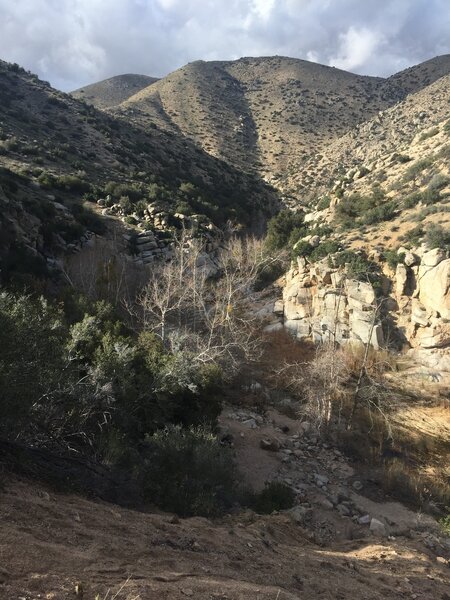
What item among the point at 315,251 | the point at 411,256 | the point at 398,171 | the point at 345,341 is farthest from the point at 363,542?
the point at 398,171

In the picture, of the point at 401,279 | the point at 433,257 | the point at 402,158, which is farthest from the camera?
the point at 402,158

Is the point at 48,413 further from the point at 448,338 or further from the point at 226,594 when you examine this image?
the point at 448,338

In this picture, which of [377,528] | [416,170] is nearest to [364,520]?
[377,528]

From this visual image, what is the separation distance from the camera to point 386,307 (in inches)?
840

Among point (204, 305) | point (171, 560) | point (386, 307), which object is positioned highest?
point (204, 305)

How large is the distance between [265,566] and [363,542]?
3.85 meters

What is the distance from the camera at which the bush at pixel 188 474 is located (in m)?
7.27

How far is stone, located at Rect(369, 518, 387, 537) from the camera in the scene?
8.96 metres

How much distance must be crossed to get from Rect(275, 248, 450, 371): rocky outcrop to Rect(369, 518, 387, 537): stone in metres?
10.4

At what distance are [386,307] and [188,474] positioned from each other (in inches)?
639

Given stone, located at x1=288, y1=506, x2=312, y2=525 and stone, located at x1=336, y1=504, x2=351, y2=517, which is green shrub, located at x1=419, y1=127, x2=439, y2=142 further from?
stone, located at x1=288, y1=506, x2=312, y2=525

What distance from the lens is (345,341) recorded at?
21.0 m

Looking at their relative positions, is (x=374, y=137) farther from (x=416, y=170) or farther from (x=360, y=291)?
(x=360, y=291)

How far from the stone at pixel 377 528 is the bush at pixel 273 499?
1768 mm
